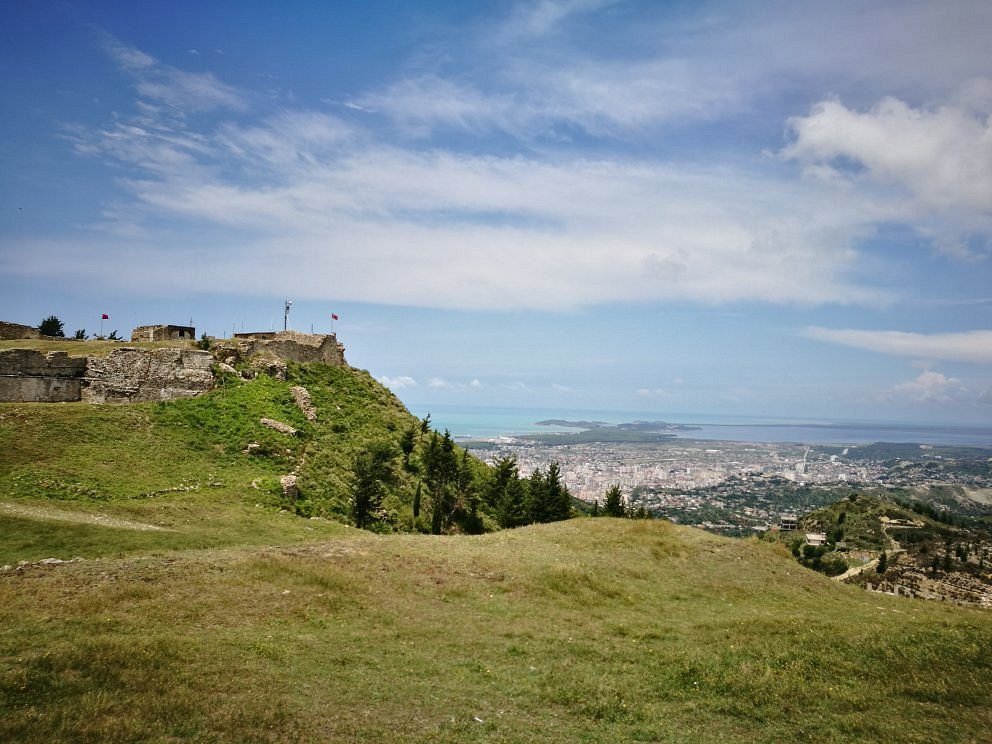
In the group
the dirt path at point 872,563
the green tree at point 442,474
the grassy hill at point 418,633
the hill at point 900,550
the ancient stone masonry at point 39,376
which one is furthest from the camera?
the dirt path at point 872,563

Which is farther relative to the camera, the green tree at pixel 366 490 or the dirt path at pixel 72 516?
the green tree at pixel 366 490

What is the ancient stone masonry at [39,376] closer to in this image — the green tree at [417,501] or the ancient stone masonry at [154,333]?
the ancient stone masonry at [154,333]

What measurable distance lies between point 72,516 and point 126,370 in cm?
1805

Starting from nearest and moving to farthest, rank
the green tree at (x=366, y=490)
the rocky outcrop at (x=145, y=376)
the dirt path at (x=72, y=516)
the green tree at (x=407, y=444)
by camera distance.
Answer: the dirt path at (x=72, y=516) → the green tree at (x=366, y=490) → the rocky outcrop at (x=145, y=376) → the green tree at (x=407, y=444)

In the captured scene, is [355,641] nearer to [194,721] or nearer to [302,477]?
[194,721]

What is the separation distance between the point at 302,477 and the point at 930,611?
30.3 metres

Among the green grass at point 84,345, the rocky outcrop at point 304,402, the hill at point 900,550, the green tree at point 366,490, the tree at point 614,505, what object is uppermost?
the green grass at point 84,345

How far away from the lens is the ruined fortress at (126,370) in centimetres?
3434

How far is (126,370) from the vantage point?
37.2 meters

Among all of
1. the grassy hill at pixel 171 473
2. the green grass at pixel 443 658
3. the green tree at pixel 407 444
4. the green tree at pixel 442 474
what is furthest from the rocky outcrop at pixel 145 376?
the green grass at pixel 443 658

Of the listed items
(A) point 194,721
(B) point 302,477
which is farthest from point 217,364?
(A) point 194,721

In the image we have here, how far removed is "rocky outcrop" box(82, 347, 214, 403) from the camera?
3662 centimetres

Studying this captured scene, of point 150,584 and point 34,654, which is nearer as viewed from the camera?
point 34,654

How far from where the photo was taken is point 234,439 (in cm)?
3466
